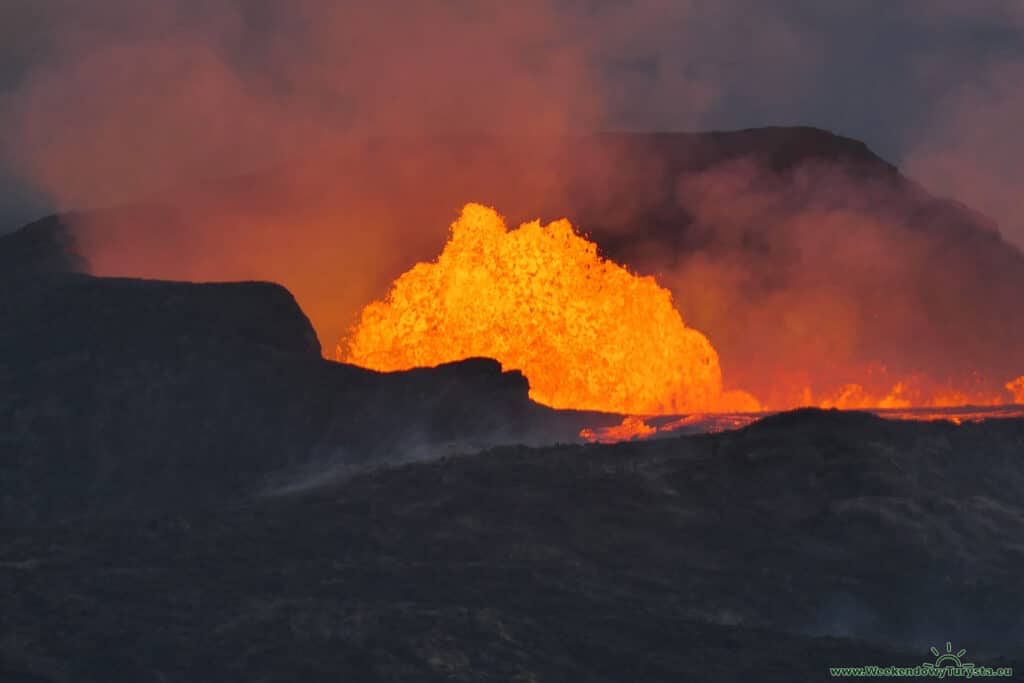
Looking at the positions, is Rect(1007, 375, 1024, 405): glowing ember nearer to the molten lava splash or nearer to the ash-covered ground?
the molten lava splash

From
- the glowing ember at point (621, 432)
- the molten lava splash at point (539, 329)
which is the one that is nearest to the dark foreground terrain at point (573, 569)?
the glowing ember at point (621, 432)

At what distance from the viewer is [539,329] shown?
2569 inches

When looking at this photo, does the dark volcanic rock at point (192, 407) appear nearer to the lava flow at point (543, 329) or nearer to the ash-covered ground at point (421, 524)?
the ash-covered ground at point (421, 524)

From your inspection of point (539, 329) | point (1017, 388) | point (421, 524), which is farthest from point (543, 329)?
point (421, 524)

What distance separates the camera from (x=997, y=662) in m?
33.4

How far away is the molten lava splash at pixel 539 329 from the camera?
64688 mm

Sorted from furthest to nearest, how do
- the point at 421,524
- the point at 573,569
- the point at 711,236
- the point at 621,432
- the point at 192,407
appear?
1. the point at 711,236
2. the point at 621,432
3. the point at 192,407
4. the point at 421,524
5. the point at 573,569

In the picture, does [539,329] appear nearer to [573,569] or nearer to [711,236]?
[711,236]

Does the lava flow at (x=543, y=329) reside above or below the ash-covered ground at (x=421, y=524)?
above

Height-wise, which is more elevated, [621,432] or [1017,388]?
[1017,388]

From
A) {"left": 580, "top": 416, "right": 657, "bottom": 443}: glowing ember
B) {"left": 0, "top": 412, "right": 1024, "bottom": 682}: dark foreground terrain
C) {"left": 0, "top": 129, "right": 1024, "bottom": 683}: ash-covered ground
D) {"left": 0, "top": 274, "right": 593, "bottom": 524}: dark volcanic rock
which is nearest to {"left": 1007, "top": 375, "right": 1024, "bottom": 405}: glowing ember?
{"left": 580, "top": 416, "right": 657, "bottom": 443}: glowing ember

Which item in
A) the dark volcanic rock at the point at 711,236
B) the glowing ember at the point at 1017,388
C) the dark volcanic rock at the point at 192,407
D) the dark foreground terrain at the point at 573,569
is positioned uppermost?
the dark volcanic rock at the point at 711,236

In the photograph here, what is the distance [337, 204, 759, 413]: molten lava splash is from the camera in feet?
212

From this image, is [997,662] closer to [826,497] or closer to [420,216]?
[826,497]
